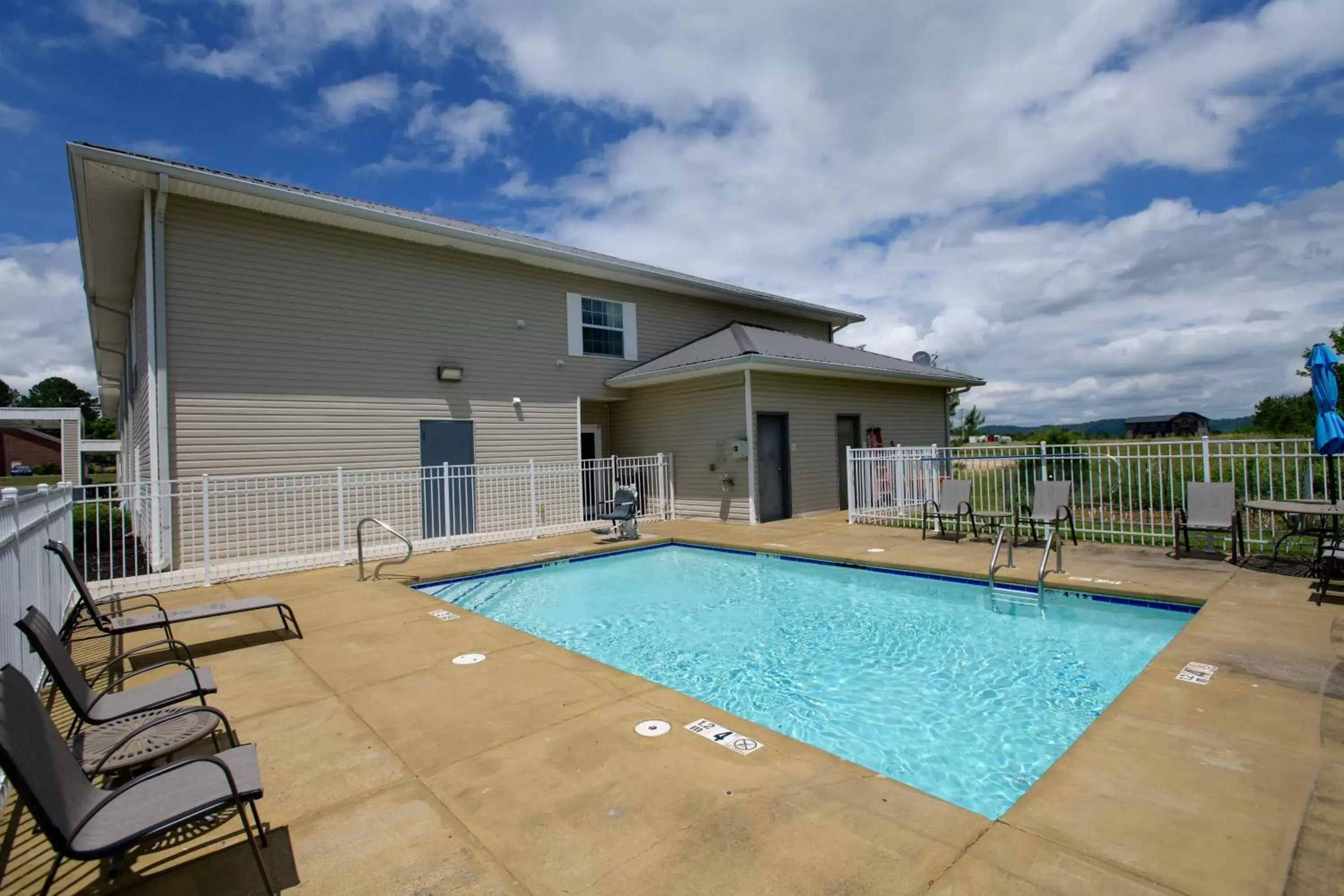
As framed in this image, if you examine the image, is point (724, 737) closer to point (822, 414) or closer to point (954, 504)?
point (954, 504)

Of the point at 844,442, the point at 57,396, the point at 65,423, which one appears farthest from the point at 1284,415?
the point at 57,396

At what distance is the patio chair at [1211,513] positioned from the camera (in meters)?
7.07

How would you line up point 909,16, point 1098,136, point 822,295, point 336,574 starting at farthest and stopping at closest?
1. point 822,295
2. point 1098,136
3. point 336,574
4. point 909,16

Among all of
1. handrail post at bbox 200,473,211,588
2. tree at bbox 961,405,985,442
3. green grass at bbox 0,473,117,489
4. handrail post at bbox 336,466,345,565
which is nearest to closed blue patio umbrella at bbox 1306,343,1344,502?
handrail post at bbox 336,466,345,565

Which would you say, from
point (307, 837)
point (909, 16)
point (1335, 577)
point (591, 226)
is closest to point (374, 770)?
point (307, 837)

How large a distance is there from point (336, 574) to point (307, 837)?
6638 mm

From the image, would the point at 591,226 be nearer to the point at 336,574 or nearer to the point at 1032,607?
the point at 336,574

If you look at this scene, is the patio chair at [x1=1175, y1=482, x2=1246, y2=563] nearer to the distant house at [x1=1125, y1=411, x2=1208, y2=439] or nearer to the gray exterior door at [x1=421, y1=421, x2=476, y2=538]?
the gray exterior door at [x1=421, y1=421, x2=476, y2=538]

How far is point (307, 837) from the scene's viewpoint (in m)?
2.43

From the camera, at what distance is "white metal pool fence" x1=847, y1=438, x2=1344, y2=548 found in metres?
7.88

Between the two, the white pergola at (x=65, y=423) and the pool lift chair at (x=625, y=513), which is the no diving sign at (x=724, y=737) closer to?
the pool lift chair at (x=625, y=513)

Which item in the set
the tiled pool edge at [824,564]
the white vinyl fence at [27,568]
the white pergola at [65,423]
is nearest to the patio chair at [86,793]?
the white vinyl fence at [27,568]

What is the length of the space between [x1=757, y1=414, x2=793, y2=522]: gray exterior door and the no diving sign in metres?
8.89

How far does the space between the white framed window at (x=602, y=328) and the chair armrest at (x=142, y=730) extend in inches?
434
